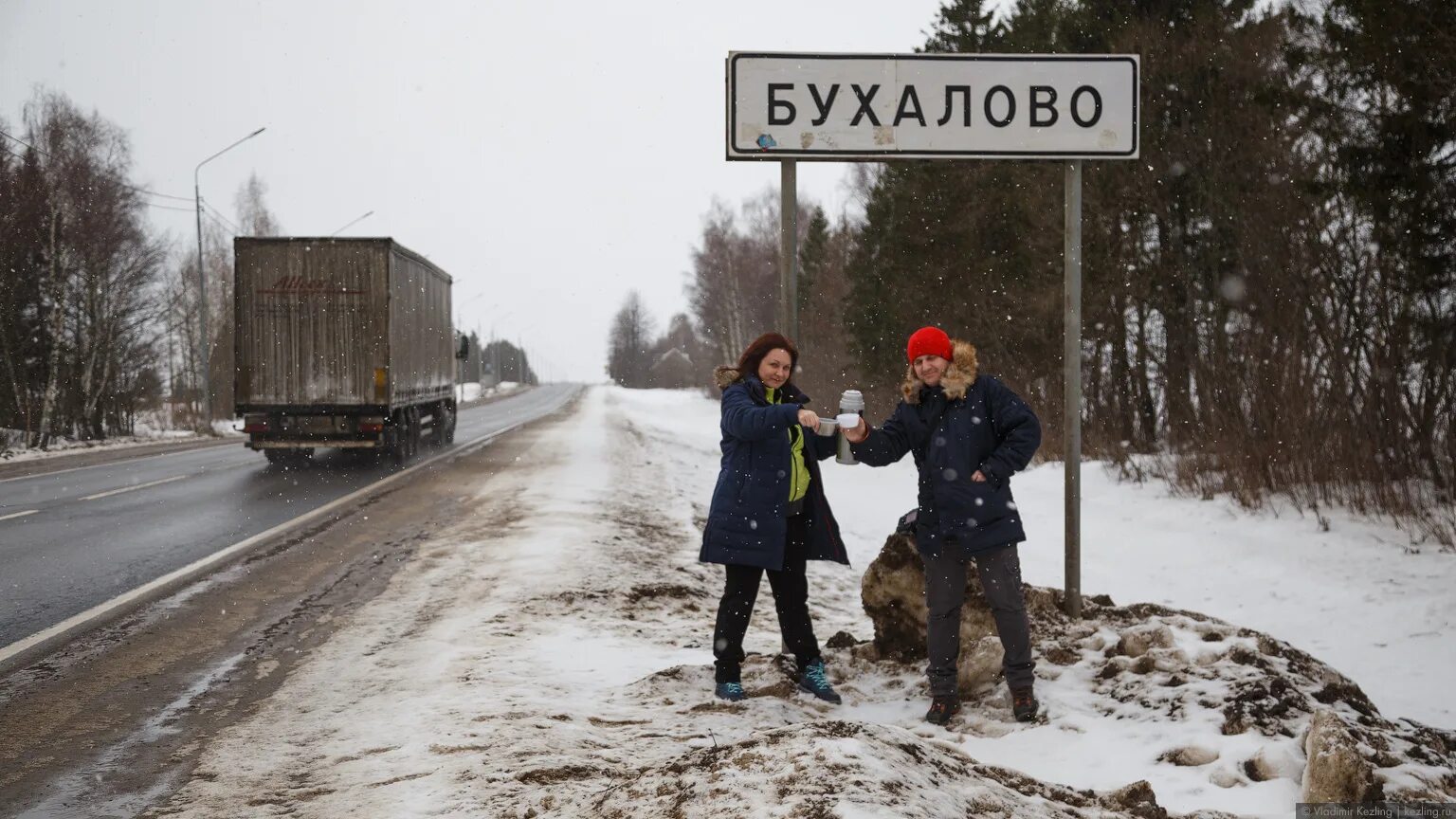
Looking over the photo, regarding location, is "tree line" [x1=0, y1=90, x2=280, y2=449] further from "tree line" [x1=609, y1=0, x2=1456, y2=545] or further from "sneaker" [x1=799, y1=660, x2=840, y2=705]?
"sneaker" [x1=799, y1=660, x2=840, y2=705]

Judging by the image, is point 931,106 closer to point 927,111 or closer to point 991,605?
point 927,111

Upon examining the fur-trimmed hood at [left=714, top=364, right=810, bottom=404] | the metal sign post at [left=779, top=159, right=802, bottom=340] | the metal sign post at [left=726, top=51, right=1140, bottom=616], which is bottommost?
the fur-trimmed hood at [left=714, top=364, right=810, bottom=404]

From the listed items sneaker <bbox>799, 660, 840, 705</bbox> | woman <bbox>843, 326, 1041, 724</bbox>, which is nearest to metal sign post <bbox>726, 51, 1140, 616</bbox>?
woman <bbox>843, 326, 1041, 724</bbox>

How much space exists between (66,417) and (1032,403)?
2553 centimetres

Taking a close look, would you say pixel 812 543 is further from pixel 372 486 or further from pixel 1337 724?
pixel 372 486

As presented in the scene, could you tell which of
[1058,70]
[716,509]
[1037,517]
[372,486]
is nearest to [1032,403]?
[1037,517]

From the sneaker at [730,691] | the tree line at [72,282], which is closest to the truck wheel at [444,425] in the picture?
the tree line at [72,282]


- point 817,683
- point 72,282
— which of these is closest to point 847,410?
point 817,683

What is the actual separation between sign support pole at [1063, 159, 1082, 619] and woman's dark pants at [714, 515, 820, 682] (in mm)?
1512

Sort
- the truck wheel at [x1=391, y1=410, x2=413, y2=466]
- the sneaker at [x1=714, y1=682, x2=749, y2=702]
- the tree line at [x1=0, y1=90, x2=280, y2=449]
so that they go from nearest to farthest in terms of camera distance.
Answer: the sneaker at [x1=714, y1=682, x2=749, y2=702] < the truck wheel at [x1=391, y1=410, x2=413, y2=466] < the tree line at [x1=0, y1=90, x2=280, y2=449]

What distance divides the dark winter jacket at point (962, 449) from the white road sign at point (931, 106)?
1254 millimetres

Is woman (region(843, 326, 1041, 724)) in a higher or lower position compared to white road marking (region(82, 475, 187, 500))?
higher

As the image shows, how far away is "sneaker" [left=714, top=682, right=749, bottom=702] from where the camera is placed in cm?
442

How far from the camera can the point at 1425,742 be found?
12.3ft
